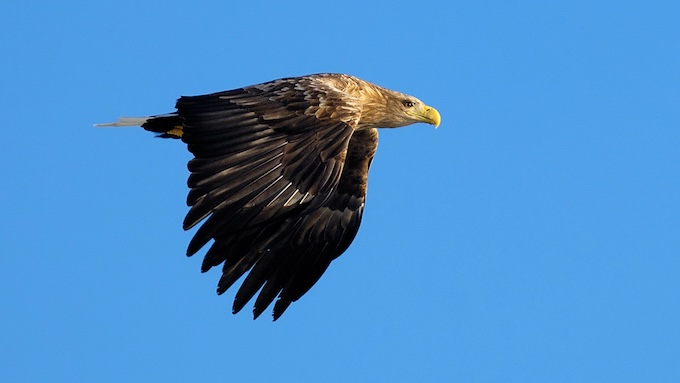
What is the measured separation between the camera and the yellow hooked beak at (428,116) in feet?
41.0

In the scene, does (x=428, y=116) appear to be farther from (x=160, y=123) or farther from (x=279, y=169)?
(x=279, y=169)

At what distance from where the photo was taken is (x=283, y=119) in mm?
10281

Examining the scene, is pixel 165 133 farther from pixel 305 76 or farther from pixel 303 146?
pixel 303 146

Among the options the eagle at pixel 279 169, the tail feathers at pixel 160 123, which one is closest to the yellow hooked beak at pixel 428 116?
the eagle at pixel 279 169

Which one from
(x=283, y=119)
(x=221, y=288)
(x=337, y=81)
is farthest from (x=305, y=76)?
(x=221, y=288)

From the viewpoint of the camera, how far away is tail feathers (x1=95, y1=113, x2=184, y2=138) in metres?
11.6

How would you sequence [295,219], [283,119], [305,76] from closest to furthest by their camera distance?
1. [283,119]
2. [305,76]
3. [295,219]

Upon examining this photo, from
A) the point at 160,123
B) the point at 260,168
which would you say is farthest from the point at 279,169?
the point at 160,123

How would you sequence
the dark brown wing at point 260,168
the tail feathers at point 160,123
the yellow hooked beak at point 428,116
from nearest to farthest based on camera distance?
the dark brown wing at point 260,168 → the tail feathers at point 160,123 → the yellow hooked beak at point 428,116

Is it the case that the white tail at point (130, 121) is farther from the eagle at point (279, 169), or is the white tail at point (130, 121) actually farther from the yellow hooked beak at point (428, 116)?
the yellow hooked beak at point (428, 116)

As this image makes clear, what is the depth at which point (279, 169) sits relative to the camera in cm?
984

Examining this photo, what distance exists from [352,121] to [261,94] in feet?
2.67

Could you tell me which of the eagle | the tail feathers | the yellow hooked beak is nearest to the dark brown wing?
the eagle

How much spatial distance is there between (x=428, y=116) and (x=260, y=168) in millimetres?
3123
